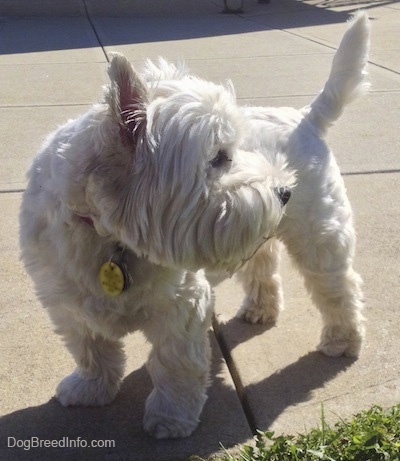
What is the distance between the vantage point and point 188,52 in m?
12.0

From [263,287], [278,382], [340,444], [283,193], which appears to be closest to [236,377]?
[278,382]

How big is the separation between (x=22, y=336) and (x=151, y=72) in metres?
1.75

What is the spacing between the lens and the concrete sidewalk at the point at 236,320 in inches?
140

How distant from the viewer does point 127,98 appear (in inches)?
115

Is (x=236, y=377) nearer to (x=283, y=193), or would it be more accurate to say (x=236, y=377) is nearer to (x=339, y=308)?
(x=339, y=308)

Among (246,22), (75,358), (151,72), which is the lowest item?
(246,22)

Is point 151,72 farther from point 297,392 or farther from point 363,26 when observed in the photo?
point 297,392

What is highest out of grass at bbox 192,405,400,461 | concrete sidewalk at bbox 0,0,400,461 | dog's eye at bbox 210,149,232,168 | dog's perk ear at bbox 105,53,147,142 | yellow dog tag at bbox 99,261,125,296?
dog's perk ear at bbox 105,53,147,142

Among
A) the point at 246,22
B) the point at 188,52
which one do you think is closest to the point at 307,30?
the point at 246,22

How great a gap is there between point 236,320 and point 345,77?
1481mm

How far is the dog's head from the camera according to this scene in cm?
291

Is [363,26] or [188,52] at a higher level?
[363,26]

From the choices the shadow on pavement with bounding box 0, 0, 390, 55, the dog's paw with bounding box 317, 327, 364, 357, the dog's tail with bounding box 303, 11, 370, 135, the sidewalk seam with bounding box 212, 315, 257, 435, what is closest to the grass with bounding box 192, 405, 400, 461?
the sidewalk seam with bounding box 212, 315, 257, 435

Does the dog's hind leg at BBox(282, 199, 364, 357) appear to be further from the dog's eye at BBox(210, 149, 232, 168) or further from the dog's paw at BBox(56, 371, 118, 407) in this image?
the dog's paw at BBox(56, 371, 118, 407)
